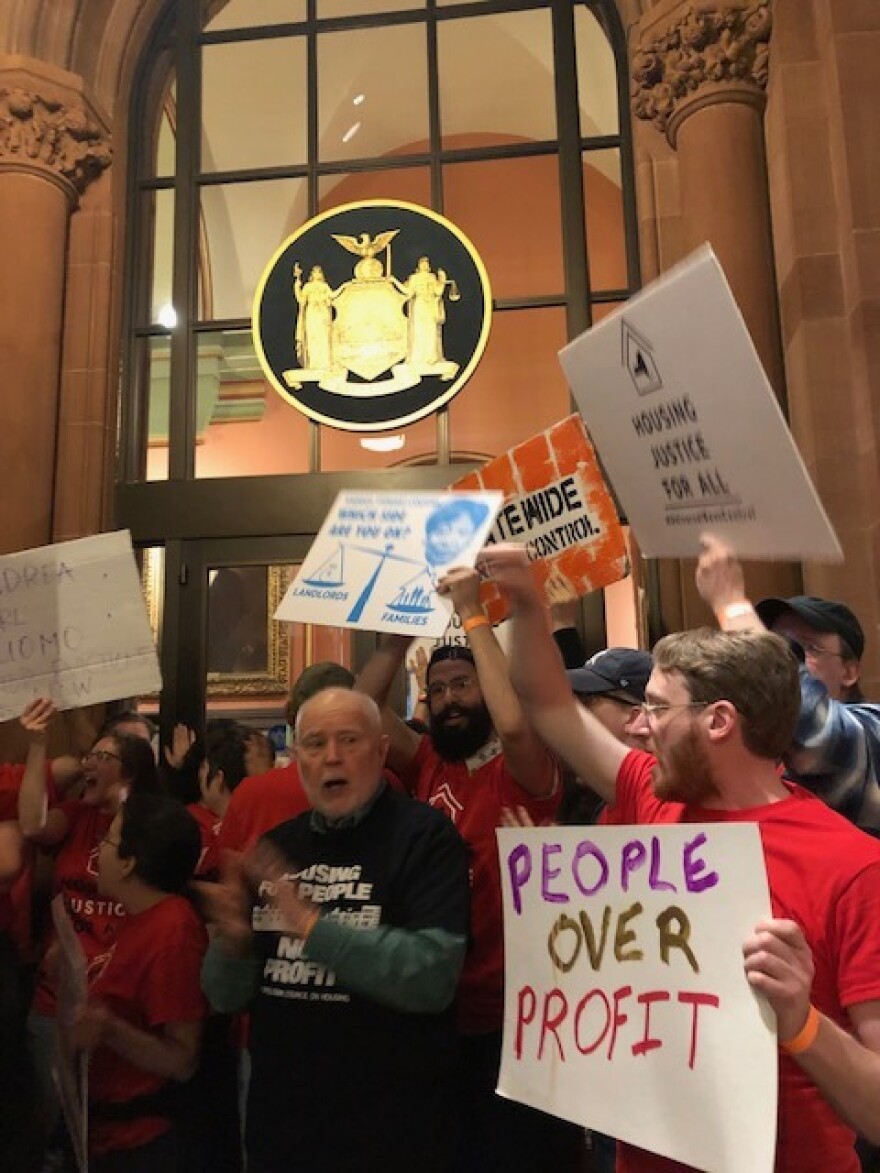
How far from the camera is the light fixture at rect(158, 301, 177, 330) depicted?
203 inches

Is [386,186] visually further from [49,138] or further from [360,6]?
[49,138]

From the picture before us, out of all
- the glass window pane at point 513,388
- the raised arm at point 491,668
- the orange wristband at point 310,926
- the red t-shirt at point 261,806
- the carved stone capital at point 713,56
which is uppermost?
the carved stone capital at point 713,56

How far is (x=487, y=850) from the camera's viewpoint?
2.34 metres

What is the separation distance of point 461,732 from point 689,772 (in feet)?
3.84

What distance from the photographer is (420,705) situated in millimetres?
3537

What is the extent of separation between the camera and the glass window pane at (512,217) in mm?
4984

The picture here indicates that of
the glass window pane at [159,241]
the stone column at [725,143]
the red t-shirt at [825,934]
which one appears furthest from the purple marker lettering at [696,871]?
the glass window pane at [159,241]

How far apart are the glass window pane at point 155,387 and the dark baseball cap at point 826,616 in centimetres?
363

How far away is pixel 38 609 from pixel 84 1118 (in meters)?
1.29

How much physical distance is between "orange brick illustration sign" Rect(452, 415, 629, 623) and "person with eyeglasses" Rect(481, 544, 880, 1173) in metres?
0.61

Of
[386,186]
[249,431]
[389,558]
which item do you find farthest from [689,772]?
[386,186]

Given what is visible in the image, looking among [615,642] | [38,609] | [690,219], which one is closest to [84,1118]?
[38,609]

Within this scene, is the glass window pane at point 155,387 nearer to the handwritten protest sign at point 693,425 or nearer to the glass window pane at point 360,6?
the glass window pane at point 360,6

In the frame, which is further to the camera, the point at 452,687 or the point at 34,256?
the point at 34,256
